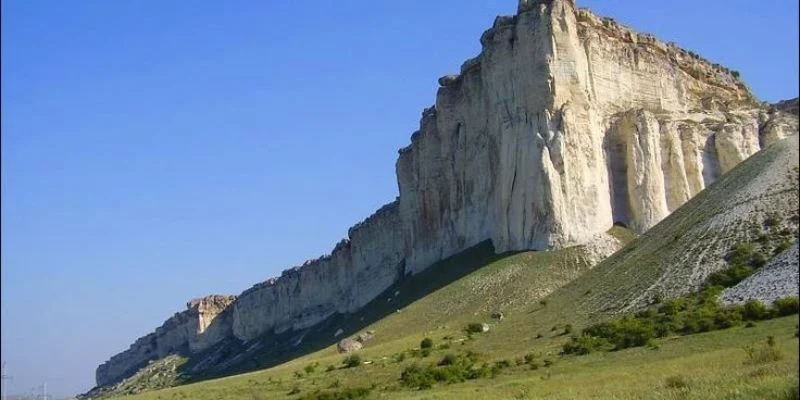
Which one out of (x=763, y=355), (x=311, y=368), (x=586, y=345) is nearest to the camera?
(x=763, y=355)

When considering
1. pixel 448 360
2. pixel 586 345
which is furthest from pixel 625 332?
pixel 448 360

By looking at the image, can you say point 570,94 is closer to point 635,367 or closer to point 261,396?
point 261,396

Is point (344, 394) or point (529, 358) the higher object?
point (529, 358)

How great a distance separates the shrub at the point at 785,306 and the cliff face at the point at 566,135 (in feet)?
97.0

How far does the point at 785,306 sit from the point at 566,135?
110 ft

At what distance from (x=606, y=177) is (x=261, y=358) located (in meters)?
55.2

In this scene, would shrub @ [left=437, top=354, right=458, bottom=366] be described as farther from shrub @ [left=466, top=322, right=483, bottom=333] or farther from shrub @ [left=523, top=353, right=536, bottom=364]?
shrub @ [left=466, top=322, right=483, bottom=333]

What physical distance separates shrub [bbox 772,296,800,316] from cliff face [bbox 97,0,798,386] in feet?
97.0

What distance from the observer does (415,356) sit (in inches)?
1807

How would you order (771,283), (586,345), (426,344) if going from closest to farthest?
(771,283), (586,345), (426,344)

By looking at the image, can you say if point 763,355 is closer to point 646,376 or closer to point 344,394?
point 646,376

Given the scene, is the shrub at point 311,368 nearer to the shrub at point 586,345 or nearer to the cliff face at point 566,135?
the cliff face at point 566,135

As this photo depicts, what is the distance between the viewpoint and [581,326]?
134ft

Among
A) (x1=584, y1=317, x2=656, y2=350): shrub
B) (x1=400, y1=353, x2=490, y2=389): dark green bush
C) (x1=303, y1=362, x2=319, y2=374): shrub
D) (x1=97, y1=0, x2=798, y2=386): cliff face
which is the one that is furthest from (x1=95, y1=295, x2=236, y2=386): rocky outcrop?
(x1=584, y1=317, x2=656, y2=350): shrub
